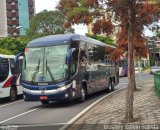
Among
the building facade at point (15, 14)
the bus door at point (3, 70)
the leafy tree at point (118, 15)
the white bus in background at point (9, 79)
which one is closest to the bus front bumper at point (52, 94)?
the bus door at point (3, 70)

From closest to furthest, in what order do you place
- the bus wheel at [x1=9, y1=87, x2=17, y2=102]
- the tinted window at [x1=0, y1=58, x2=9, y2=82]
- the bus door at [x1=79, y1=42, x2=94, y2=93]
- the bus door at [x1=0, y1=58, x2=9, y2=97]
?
the bus door at [x1=79, y1=42, x2=94, y2=93] → the bus door at [x1=0, y1=58, x2=9, y2=97] → the tinted window at [x1=0, y1=58, x2=9, y2=82] → the bus wheel at [x1=9, y1=87, x2=17, y2=102]

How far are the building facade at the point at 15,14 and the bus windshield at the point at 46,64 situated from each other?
3293 inches

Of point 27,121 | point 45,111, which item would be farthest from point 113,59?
point 27,121

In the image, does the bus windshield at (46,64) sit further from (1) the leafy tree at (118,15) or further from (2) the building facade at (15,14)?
(2) the building facade at (15,14)

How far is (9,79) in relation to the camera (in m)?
25.6

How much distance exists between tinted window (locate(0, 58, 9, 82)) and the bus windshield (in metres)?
3.58

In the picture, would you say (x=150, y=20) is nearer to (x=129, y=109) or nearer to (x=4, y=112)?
(x=129, y=109)

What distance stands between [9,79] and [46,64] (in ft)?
17.3

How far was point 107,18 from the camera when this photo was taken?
14195mm

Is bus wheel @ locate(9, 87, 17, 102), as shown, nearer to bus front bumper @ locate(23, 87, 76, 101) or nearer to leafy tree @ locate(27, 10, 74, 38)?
bus front bumper @ locate(23, 87, 76, 101)

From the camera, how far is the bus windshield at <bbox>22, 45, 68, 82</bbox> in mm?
20734

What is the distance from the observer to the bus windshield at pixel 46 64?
2073cm

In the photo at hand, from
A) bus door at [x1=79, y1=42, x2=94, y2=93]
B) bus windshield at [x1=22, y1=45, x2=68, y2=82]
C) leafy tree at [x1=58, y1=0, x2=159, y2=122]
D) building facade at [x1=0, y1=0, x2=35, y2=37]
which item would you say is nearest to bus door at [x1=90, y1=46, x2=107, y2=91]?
bus door at [x1=79, y1=42, x2=94, y2=93]

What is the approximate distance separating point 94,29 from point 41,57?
281 inches
